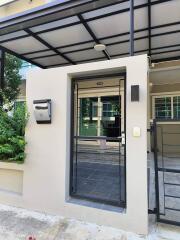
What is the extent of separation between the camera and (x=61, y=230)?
3.21 m

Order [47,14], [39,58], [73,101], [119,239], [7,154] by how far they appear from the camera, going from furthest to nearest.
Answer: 1. [39,58]
2. [47,14]
3. [7,154]
4. [73,101]
5. [119,239]

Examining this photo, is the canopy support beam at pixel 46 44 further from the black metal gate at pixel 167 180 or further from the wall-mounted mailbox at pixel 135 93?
the black metal gate at pixel 167 180

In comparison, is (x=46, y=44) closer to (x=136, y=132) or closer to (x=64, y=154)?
(x=64, y=154)

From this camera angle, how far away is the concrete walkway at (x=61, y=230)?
9.88 ft

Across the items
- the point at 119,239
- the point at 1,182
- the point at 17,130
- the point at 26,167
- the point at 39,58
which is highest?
the point at 39,58

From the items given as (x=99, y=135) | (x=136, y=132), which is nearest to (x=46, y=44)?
(x=99, y=135)

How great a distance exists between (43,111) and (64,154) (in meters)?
0.88

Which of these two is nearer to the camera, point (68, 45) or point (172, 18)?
point (172, 18)

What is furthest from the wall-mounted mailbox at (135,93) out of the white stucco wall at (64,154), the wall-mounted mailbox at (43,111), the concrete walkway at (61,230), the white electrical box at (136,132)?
the concrete walkway at (61,230)

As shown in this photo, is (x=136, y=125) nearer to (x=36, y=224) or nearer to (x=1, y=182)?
(x=36, y=224)

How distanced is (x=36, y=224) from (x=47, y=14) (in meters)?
4.50

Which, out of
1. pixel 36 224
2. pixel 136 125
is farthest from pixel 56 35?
pixel 36 224

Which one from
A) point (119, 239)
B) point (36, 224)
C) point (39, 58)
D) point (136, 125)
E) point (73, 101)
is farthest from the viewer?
point (39, 58)

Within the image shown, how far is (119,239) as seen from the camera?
117 inches
